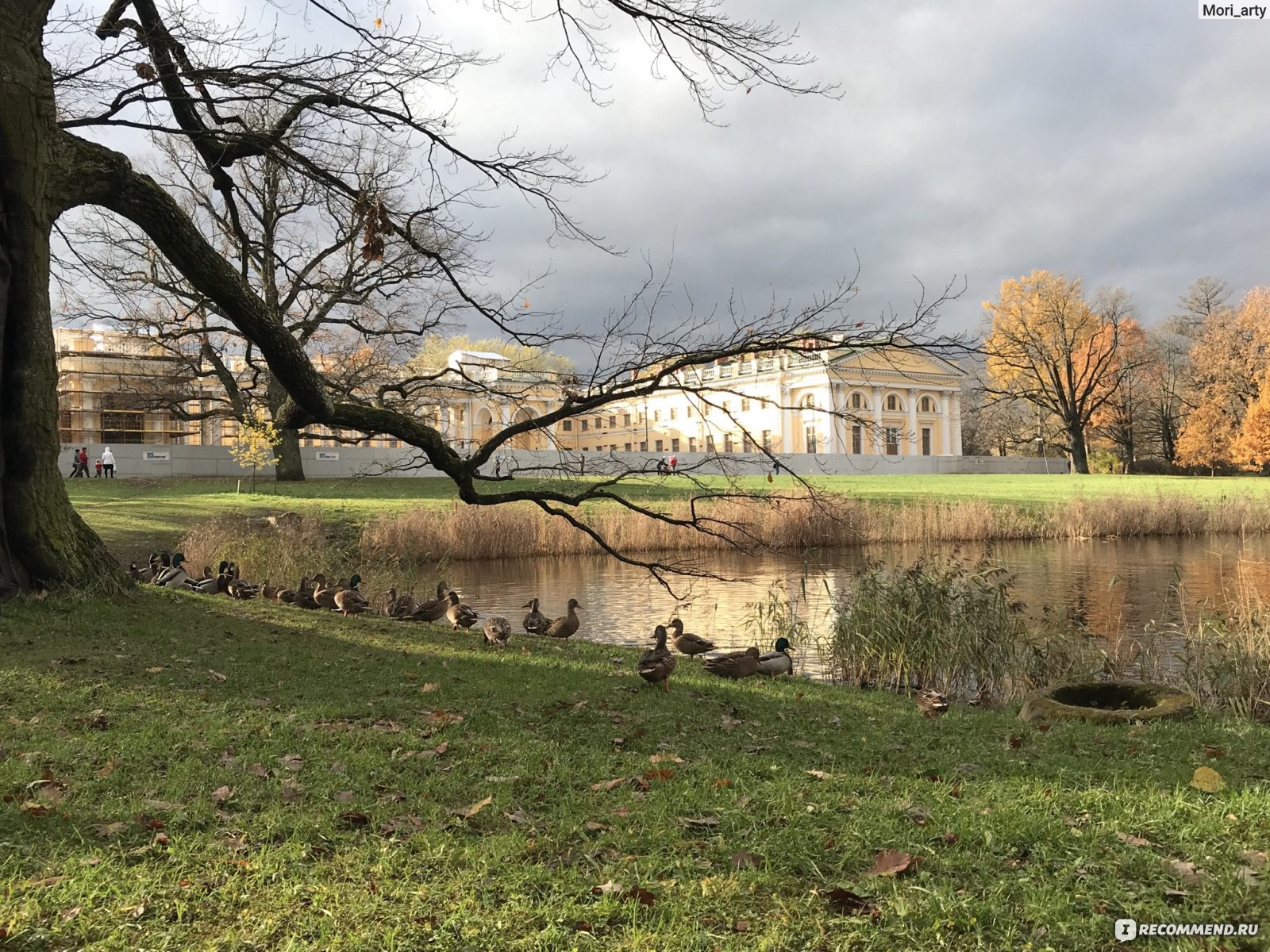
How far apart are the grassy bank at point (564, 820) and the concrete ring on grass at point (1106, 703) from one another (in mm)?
252

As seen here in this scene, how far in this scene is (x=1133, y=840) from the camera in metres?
3.79

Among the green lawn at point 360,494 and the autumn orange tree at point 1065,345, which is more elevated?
the autumn orange tree at point 1065,345

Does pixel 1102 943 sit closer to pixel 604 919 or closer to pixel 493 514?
pixel 604 919

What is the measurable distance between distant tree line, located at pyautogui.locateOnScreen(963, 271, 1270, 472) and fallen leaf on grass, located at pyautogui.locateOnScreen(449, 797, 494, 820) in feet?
162

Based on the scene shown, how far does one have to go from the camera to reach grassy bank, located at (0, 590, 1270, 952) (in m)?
3.12

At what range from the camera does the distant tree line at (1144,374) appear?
53594 mm

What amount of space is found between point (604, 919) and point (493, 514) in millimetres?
19765

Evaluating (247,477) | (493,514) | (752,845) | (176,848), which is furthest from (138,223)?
(247,477)

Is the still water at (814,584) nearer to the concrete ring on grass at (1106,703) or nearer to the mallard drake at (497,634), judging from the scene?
the mallard drake at (497,634)

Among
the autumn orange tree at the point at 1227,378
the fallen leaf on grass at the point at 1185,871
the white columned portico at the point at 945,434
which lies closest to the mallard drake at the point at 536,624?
the fallen leaf on grass at the point at 1185,871

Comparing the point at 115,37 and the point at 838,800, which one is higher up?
A: the point at 115,37

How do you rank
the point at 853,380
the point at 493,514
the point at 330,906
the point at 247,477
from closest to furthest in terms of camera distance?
the point at 330,906, the point at 493,514, the point at 247,477, the point at 853,380

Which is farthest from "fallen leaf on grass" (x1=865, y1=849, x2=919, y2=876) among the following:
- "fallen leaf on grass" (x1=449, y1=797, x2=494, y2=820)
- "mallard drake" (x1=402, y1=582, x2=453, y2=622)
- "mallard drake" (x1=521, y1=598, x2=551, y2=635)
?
"mallard drake" (x1=402, y1=582, x2=453, y2=622)

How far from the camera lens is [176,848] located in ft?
11.9
